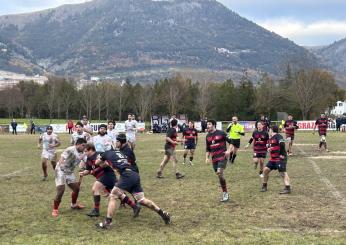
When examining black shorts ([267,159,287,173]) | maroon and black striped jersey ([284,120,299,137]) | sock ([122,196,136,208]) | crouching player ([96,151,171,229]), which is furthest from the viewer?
maroon and black striped jersey ([284,120,299,137])

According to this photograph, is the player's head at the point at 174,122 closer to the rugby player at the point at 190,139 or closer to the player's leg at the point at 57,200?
the rugby player at the point at 190,139

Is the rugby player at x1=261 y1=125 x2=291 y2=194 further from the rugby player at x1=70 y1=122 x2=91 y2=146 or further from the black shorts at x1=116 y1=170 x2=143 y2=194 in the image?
the rugby player at x1=70 y1=122 x2=91 y2=146

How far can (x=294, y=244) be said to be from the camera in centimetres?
820

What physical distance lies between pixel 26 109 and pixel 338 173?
97419mm

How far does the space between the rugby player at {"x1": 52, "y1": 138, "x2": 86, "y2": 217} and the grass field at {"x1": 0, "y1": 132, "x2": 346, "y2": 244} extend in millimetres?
414

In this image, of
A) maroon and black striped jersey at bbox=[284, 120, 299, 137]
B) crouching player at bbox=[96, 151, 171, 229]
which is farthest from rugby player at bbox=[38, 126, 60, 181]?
maroon and black striped jersey at bbox=[284, 120, 299, 137]

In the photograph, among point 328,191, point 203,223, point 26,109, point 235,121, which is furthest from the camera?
point 26,109

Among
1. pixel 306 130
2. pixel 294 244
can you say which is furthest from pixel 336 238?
pixel 306 130

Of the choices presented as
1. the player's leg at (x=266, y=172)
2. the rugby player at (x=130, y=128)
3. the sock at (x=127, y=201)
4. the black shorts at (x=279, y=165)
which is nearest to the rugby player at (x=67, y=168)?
the sock at (x=127, y=201)

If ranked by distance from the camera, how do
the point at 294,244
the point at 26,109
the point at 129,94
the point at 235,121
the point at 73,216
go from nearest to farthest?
the point at 294,244, the point at 73,216, the point at 235,121, the point at 129,94, the point at 26,109

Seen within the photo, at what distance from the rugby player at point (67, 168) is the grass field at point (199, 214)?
1.36 feet

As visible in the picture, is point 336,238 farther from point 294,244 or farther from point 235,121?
point 235,121

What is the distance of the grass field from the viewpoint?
8.71m

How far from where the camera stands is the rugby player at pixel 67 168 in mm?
10703
